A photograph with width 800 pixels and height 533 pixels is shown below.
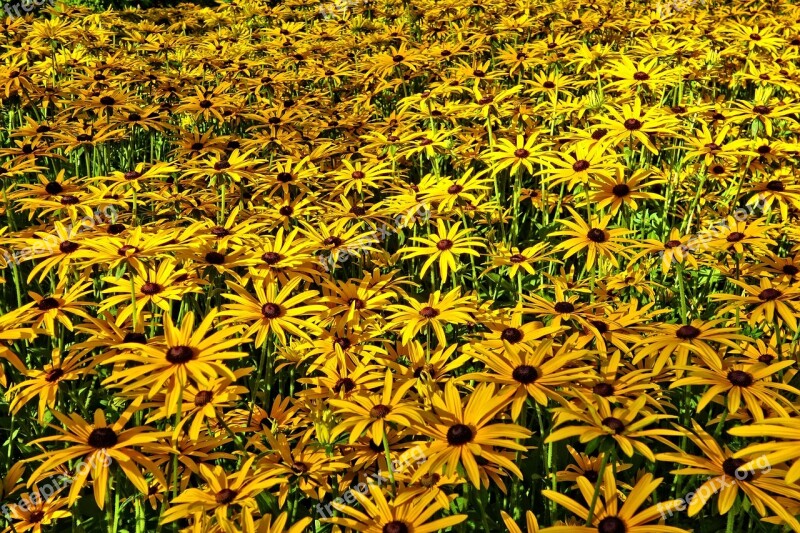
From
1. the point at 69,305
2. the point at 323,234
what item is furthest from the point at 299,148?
the point at 69,305

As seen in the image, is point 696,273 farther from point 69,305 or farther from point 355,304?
point 69,305

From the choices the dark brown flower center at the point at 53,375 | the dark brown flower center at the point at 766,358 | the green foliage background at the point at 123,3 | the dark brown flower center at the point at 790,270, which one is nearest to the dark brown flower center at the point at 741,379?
the dark brown flower center at the point at 766,358

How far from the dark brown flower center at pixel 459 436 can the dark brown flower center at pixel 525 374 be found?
25cm

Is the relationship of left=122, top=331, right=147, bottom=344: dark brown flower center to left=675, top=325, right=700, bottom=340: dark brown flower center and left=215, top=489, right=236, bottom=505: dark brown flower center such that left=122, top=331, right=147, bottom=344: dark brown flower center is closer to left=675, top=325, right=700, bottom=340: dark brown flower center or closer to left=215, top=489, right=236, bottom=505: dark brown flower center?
left=215, top=489, right=236, bottom=505: dark brown flower center

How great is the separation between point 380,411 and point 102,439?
2.98ft

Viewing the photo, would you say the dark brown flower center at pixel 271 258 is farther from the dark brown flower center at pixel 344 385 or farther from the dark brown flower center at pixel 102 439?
the dark brown flower center at pixel 102 439

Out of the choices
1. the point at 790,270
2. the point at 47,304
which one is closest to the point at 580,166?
the point at 790,270

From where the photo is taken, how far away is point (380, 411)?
7.75 ft

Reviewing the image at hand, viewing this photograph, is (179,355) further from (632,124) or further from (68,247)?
(632,124)

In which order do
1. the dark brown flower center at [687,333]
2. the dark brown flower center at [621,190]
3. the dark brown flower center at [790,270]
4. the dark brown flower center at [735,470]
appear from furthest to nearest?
the dark brown flower center at [621,190] < the dark brown flower center at [790,270] < the dark brown flower center at [687,333] < the dark brown flower center at [735,470]

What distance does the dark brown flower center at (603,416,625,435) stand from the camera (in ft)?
6.99

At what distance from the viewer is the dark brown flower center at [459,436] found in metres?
2.15

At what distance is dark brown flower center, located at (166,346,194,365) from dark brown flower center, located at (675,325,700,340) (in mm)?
1806

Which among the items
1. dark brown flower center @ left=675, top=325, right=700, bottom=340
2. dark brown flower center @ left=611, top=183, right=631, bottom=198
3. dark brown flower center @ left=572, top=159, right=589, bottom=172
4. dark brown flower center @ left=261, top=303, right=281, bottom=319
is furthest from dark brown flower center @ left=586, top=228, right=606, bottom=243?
dark brown flower center @ left=261, top=303, right=281, bottom=319
